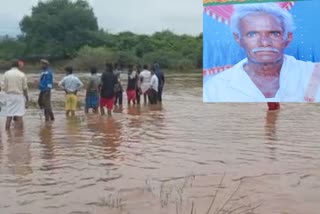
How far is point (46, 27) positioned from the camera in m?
72.8

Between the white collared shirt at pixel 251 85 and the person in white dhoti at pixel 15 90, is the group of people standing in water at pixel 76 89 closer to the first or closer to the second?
the person in white dhoti at pixel 15 90

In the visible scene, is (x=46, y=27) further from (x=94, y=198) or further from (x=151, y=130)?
(x=94, y=198)

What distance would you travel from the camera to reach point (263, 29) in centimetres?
308

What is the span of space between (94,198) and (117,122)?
7967 mm

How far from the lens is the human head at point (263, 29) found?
10.1 ft

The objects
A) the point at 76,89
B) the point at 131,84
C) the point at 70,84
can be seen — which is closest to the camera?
the point at 70,84

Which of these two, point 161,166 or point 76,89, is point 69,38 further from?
point 161,166

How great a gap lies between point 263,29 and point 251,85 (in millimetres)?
345

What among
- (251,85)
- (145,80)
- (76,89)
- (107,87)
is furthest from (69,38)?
(251,85)

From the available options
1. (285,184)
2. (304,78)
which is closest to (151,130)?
(285,184)

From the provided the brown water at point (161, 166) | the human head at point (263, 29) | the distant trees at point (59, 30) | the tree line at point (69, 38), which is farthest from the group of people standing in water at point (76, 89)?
the distant trees at point (59, 30)

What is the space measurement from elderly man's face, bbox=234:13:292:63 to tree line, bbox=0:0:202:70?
210 feet

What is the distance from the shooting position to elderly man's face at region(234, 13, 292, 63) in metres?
3.09

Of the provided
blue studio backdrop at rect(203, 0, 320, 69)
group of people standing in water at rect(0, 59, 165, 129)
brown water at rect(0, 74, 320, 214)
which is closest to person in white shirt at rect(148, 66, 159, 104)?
group of people standing in water at rect(0, 59, 165, 129)
